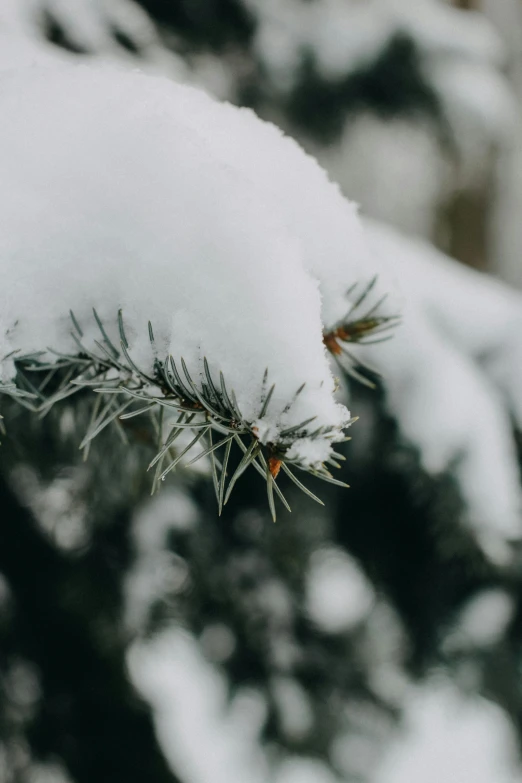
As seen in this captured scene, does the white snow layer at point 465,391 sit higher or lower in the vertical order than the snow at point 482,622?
higher

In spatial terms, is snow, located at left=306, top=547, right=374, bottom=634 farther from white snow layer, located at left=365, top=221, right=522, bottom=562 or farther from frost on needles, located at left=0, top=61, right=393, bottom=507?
frost on needles, located at left=0, top=61, right=393, bottom=507

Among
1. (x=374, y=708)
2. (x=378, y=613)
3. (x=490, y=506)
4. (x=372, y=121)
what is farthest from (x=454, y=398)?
(x=372, y=121)

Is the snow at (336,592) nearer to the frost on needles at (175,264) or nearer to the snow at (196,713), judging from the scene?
the snow at (196,713)

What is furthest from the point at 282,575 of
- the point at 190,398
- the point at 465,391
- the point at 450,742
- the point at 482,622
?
the point at 190,398

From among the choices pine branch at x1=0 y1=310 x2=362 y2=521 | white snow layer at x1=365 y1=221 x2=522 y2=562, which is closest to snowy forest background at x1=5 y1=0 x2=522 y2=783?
white snow layer at x1=365 y1=221 x2=522 y2=562

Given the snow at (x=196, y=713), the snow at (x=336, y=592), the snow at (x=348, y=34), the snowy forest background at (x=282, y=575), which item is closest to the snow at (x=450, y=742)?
the snowy forest background at (x=282, y=575)

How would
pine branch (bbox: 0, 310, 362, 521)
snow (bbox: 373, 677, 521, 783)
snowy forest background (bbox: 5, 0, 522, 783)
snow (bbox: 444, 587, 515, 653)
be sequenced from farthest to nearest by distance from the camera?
1. snow (bbox: 373, 677, 521, 783)
2. snow (bbox: 444, 587, 515, 653)
3. snowy forest background (bbox: 5, 0, 522, 783)
4. pine branch (bbox: 0, 310, 362, 521)
